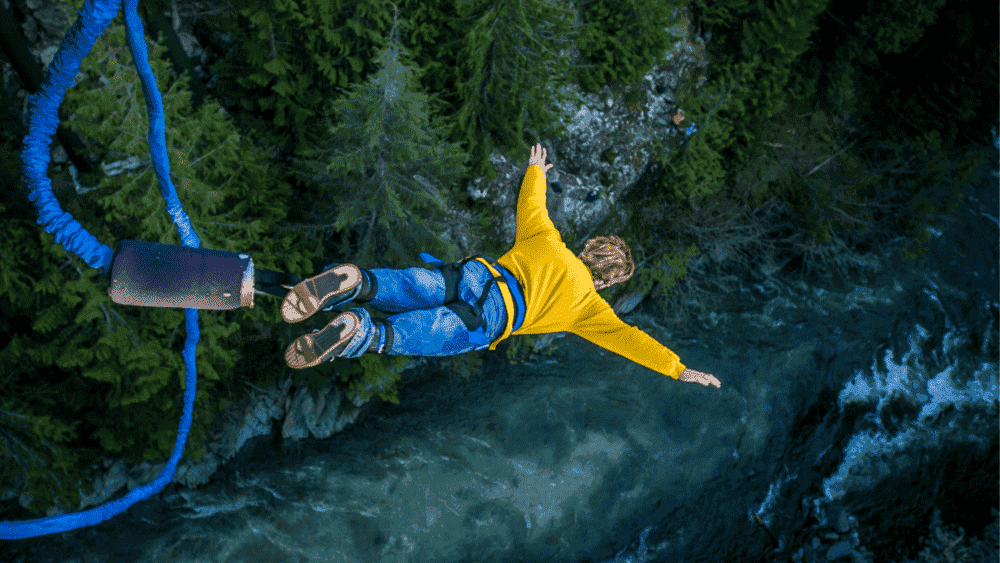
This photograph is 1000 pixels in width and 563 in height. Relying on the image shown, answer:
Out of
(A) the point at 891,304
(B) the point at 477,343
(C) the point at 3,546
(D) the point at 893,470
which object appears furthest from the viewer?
(A) the point at 891,304

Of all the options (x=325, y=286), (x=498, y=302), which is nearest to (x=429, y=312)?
(x=498, y=302)

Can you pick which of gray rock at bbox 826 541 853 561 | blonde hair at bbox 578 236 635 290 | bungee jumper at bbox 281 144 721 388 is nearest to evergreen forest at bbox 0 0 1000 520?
blonde hair at bbox 578 236 635 290

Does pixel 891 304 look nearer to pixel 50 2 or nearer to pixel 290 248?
pixel 290 248

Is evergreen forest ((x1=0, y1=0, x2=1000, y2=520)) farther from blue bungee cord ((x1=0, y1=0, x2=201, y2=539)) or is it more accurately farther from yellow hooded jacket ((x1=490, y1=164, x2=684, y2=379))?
blue bungee cord ((x1=0, y1=0, x2=201, y2=539))

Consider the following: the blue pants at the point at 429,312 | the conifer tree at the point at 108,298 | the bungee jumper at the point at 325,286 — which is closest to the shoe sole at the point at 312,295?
the bungee jumper at the point at 325,286

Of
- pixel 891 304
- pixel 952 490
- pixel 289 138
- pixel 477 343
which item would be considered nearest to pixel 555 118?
pixel 289 138

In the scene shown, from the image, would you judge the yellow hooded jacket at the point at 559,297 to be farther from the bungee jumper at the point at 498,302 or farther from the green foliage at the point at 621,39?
the green foliage at the point at 621,39

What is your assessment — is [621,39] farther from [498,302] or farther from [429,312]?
[429,312]
